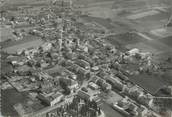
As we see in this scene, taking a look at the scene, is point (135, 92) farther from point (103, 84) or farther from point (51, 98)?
point (51, 98)

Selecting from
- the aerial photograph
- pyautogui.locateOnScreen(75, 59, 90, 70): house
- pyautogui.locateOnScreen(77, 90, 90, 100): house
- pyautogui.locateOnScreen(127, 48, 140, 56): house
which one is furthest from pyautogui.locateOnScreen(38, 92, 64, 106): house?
pyautogui.locateOnScreen(127, 48, 140, 56): house

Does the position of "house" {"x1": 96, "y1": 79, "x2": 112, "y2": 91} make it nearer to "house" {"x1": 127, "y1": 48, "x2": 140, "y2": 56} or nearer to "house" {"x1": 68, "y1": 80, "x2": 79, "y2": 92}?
"house" {"x1": 68, "y1": 80, "x2": 79, "y2": 92}

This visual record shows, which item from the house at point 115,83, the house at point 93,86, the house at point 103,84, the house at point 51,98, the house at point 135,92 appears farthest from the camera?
the house at point 115,83

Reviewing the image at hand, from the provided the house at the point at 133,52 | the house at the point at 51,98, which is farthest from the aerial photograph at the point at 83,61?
the house at the point at 133,52

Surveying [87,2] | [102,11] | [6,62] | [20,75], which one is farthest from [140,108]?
[87,2]

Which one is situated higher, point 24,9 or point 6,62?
point 24,9

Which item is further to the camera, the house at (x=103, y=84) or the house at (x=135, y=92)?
the house at (x=103, y=84)

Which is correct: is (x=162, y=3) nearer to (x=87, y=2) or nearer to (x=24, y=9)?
(x=87, y=2)

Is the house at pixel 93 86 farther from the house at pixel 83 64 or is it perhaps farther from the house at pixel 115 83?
the house at pixel 83 64

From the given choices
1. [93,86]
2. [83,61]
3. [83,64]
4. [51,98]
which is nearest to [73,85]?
[93,86]
